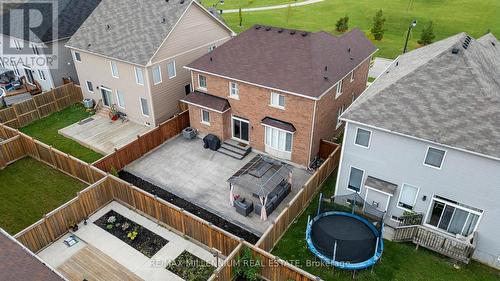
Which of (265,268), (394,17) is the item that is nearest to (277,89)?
(265,268)

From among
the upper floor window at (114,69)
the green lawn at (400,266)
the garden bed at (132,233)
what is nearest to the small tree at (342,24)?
the upper floor window at (114,69)

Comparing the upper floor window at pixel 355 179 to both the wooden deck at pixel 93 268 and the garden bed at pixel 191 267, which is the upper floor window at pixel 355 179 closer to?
the garden bed at pixel 191 267

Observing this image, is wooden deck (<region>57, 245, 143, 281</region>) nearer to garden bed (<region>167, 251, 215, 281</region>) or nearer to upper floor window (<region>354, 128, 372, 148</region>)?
garden bed (<region>167, 251, 215, 281</region>)

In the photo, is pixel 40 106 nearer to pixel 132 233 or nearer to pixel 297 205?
pixel 132 233

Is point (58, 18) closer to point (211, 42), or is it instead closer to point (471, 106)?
point (211, 42)

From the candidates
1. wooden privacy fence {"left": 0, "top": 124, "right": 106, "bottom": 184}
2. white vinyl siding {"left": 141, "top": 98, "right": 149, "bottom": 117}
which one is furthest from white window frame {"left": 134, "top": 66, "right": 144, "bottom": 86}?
wooden privacy fence {"left": 0, "top": 124, "right": 106, "bottom": 184}

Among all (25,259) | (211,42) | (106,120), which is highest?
(211,42)

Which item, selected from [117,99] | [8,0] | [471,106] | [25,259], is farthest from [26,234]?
[8,0]
